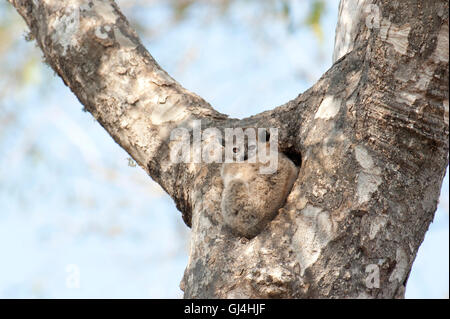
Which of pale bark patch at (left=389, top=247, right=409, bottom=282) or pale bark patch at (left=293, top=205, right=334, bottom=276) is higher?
pale bark patch at (left=293, top=205, right=334, bottom=276)

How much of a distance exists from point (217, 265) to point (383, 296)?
493 millimetres

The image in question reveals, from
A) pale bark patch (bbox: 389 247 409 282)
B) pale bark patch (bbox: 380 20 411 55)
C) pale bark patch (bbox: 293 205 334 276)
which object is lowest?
pale bark patch (bbox: 389 247 409 282)

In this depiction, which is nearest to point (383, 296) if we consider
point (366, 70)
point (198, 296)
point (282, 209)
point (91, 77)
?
A: point (282, 209)

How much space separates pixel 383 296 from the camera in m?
1.85

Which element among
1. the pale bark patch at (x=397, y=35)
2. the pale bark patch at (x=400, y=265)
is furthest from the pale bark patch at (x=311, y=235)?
the pale bark patch at (x=397, y=35)

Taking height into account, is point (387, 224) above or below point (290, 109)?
below

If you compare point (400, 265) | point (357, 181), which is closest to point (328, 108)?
point (357, 181)

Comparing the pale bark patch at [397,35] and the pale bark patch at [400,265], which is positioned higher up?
the pale bark patch at [397,35]

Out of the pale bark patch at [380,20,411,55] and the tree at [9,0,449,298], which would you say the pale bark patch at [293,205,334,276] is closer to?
the tree at [9,0,449,298]

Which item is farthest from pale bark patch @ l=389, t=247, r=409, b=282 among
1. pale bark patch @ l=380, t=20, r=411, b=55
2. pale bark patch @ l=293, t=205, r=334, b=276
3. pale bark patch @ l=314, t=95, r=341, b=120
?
pale bark patch @ l=380, t=20, r=411, b=55

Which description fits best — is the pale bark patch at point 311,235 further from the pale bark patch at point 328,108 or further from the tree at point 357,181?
the pale bark patch at point 328,108

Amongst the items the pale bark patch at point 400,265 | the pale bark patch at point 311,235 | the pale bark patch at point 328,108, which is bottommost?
the pale bark patch at point 400,265

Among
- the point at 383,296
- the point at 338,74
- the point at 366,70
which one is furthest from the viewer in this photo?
the point at 338,74

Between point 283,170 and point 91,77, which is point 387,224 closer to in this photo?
point 283,170
